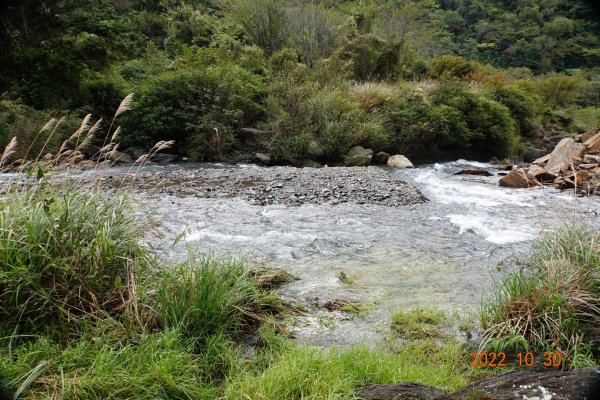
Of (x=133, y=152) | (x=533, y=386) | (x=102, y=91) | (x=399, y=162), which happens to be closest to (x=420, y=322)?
(x=533, y=386)

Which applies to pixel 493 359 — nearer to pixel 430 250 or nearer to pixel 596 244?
pixel 596 244

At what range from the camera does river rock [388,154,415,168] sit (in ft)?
49.6

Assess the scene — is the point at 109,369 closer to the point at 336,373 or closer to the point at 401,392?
the point at 336,373

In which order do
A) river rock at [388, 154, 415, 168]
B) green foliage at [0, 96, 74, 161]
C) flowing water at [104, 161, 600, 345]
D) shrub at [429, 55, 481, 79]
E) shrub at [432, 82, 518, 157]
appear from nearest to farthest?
1. flowing water at [104, 161, 600, 345]
2. green foliage at [0, 96, 74, 161]
3. river rock at [388, 154, 415, 168]
4. shrub at [432, 82, 518, 157]
5. shrub at [429, 55, 481, 79]

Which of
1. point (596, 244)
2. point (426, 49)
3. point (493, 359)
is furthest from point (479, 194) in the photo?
point (426, 49)

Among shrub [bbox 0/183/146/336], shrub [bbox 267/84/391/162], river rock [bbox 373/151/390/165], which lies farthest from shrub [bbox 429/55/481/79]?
shrub [bbox 0/183/146/336]

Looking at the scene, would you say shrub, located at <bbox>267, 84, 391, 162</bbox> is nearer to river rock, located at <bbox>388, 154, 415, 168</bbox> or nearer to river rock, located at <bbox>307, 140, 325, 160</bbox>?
river rock, located at <bbox>307, 140, 325, 160</bbox>

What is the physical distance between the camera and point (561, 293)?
10.0 ft

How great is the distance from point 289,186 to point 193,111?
6.94m

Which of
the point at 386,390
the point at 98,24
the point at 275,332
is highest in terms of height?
the point at 98,24

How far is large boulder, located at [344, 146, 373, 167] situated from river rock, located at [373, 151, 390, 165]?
0.61m

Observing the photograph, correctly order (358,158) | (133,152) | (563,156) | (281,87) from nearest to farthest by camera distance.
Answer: (563,156) < (133,152) < (358,158) < (281,87)

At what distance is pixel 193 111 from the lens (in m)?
15.2

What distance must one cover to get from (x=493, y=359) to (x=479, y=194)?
26.0 feet
